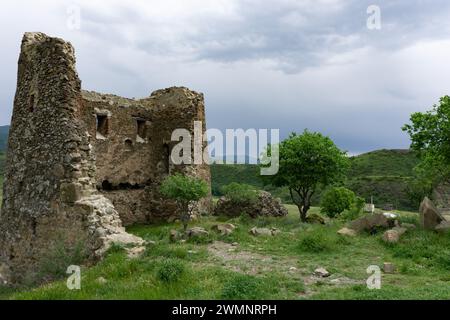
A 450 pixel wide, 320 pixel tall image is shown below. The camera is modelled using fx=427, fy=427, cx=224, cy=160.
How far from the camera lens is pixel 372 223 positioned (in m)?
16.6

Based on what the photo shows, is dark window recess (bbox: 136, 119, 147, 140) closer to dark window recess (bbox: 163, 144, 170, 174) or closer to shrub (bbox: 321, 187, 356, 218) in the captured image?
dark window recess (bbox: 163, 144, 170, 174)

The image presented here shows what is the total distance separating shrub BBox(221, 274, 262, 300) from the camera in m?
7.52

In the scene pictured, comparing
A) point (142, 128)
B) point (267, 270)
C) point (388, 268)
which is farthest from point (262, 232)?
point (142, 128)

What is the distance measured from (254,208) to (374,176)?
164 feet

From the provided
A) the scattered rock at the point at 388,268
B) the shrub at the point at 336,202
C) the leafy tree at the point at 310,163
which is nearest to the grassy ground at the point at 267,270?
the scattered rock at the point at 388,268

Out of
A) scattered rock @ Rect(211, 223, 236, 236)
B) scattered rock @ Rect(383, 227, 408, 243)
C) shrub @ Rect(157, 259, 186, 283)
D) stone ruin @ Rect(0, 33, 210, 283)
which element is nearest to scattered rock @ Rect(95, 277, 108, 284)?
shrub @ Rect(157, 259, 186, 283)

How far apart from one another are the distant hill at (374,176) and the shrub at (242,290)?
158ft

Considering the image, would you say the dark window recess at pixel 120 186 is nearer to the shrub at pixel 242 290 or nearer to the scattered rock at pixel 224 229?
the scattered rock at pixel 224 229

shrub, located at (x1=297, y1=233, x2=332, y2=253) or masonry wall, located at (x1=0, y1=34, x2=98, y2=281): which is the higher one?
masonry wall, located at (x1=0, y1=34, x2=98, y2=281)

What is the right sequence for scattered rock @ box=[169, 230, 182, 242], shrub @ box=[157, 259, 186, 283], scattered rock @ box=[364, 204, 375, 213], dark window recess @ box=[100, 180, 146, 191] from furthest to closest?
1. scattered rock @ box=[364, 204, 375, 213]
2. dark window recess @ box=[100, 180, 146, 191]
3. scattered rock @ box=[169, 230, 182, 242]
4. shrub @ box=[157, 259, 186, 283]

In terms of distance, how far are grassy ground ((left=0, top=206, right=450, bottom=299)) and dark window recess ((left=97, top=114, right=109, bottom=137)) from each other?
34.4ft

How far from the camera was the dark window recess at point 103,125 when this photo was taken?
74.5 ft

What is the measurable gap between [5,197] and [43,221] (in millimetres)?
4116
